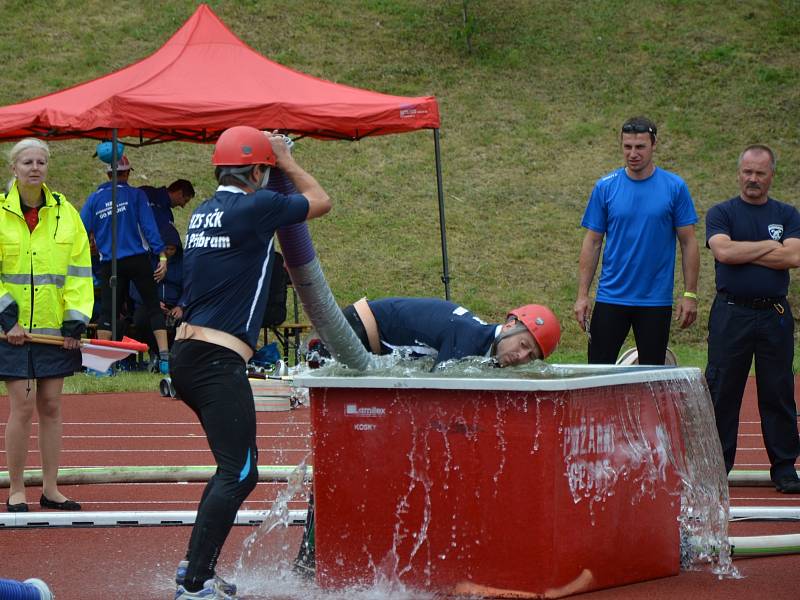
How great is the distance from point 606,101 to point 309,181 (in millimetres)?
20809

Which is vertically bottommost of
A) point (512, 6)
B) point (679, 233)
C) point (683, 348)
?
point (683, 348)

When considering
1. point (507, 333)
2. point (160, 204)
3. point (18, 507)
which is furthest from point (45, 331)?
point (160, 204)

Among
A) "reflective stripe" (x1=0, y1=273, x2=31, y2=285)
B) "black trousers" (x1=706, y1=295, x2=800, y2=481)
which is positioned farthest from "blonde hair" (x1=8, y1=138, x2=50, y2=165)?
"black trousers" (x1=706, y1=295, x2=800, y2=481)

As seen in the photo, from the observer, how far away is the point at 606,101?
82.6 ft

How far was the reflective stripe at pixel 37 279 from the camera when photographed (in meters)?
6.88

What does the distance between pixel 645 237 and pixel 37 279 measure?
12.3 ft

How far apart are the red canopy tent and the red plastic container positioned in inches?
323

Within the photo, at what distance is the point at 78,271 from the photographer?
7.10 meters

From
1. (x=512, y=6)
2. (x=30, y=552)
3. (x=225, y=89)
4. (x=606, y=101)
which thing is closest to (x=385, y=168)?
(x=606, y=101)

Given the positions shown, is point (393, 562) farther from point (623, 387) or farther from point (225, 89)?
point (225, 89)

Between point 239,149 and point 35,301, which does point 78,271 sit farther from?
point 239,149

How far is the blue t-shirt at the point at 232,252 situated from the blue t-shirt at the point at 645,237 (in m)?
3.21

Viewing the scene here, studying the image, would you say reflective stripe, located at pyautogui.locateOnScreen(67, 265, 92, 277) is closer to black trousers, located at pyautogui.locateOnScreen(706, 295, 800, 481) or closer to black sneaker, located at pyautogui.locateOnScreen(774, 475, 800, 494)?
black trousers, located at pyautogui.locateOnScreen(706, 295, 800, 481)

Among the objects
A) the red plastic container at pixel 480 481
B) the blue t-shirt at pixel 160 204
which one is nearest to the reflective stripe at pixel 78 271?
the red plastic container at pixel 480 481
